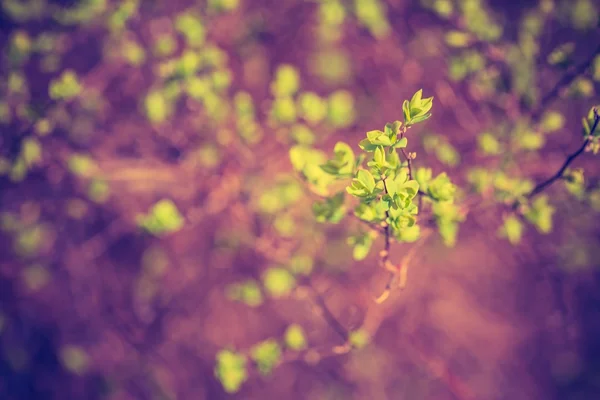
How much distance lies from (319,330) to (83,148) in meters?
2.07

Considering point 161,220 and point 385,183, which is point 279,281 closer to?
point 161,220

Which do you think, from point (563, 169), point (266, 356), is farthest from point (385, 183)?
point (266, 356)

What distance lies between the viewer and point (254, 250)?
111 inches

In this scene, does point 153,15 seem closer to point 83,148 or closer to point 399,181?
point 83,148

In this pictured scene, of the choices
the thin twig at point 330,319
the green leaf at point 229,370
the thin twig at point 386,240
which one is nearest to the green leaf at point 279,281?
the thin twig at point 330,319

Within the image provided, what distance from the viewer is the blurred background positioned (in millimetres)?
2562

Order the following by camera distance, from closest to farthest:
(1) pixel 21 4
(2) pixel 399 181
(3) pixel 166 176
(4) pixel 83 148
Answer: (2) pixel 399 181, (1) pixel 21 4, (4) pixel 83 148, (3) pixel 166 176

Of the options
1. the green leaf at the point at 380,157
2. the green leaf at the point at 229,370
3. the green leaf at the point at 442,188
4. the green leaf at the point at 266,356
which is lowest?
the green leaf at the point at 229,370

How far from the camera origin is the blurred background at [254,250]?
8.41 feet

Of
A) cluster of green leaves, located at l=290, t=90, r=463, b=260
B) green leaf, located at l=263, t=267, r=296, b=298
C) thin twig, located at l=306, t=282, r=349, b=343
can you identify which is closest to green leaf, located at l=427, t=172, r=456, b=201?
cluster of green leaves, located at l=290, t=90, r=463, b=260

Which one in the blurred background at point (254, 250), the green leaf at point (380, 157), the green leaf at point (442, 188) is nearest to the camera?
the green leaf at point (380, 157)

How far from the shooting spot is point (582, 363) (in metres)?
2.97

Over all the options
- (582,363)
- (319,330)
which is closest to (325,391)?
(319,330)

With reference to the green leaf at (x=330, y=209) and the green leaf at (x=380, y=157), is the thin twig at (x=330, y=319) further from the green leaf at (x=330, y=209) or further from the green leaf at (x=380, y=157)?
the green leaf at (x=380, y=157)
